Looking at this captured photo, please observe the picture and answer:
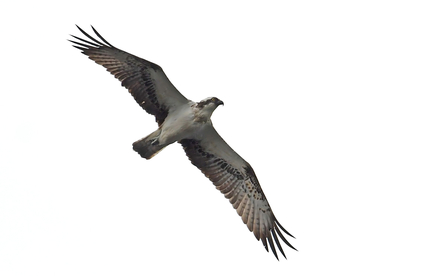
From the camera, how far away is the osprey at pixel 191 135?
1688 centimetres

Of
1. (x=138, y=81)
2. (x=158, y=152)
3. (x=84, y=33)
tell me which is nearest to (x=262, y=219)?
(x=158, y=152)

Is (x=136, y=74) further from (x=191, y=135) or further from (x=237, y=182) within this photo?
(x=237, y=182)

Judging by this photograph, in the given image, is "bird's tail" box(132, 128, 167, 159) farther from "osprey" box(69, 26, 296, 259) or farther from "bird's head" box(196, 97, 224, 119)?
"bird's head" box(196, 97, 224, 119)

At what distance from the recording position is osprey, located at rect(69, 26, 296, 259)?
1688cm

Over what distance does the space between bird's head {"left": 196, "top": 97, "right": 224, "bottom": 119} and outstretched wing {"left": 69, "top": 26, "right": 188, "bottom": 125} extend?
0.52 m

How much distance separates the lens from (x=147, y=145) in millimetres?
17047

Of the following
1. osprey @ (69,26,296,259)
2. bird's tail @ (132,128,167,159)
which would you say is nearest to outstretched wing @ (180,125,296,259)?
osprey @ (69,26,296,259)

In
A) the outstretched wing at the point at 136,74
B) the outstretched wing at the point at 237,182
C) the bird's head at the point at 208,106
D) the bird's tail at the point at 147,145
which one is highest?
the outstretched wing at the point at 136,74

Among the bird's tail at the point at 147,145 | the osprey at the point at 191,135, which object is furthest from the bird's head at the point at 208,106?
the bird's tail at the point at 147,145

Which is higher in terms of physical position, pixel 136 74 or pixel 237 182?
pixel 136 74

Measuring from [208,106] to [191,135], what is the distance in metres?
0.93

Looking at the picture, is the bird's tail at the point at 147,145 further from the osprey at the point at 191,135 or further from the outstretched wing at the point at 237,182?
the outstretched wing at the point at 237,182

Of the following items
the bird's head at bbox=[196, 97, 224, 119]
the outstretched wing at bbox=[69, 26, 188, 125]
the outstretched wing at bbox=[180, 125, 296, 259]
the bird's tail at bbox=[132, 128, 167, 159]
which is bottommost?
the outstretched wing at bbox=[180, 125, 296, 259]

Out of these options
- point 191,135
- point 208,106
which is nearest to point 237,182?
point 191,135
